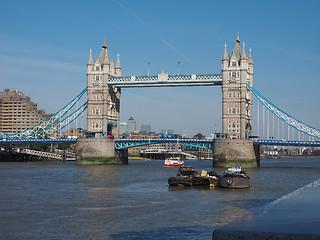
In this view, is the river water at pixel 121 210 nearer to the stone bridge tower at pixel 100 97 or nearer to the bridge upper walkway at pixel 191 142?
the bridge upper walkway at pixel 191 142

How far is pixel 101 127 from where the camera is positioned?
10169cm

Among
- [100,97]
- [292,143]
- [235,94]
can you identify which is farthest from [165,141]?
[292,143]

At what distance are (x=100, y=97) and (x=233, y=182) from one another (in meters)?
61.5

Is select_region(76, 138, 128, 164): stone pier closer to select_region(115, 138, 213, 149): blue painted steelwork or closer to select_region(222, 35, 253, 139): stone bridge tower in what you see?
select_region(115, 138, 213, 149): blue painted steelwork

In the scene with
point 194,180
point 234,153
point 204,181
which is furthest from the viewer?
point 234,153

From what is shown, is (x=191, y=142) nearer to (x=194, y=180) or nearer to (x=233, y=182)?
(x=194, y=180)

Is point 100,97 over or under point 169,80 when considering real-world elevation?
under

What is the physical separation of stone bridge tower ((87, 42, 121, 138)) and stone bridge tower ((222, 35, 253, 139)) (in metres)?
24.9

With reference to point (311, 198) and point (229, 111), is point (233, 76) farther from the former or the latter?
point (311, 198)

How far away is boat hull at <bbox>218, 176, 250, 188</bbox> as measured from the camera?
146 feet

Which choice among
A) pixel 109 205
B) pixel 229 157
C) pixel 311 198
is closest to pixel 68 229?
pixel 109 205

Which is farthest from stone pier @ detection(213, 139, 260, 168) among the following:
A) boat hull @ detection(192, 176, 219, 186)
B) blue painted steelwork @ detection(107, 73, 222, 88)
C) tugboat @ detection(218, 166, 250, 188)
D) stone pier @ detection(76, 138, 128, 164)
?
tugboat @ detection(218, 166, 250, 188)

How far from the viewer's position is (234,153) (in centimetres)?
8631

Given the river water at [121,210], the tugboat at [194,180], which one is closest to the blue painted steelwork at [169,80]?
the tugboat at [194,180]
